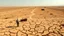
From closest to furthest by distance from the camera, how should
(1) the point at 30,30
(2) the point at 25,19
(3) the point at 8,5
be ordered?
(1) the point at 30,30, (2) the point at 25,19, (3) the point at 8,5

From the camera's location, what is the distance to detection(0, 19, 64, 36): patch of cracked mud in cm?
63

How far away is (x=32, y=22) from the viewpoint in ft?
2.42

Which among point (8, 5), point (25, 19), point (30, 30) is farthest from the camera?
point (8, 5)

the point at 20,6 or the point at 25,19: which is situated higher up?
the point at 20,6

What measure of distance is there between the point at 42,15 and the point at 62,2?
270mm

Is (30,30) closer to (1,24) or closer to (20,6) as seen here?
Result: (1,24)

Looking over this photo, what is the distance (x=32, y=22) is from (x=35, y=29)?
0.24ft

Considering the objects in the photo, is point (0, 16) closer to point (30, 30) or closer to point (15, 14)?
point (15, 14)

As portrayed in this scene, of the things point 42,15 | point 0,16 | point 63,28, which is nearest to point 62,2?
point 42,15

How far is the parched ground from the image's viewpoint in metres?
0.65

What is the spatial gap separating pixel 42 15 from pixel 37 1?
0.63 feet

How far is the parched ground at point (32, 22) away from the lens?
65 centimetres

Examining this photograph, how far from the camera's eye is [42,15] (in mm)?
829

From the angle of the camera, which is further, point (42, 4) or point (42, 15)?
point (42, 4)
